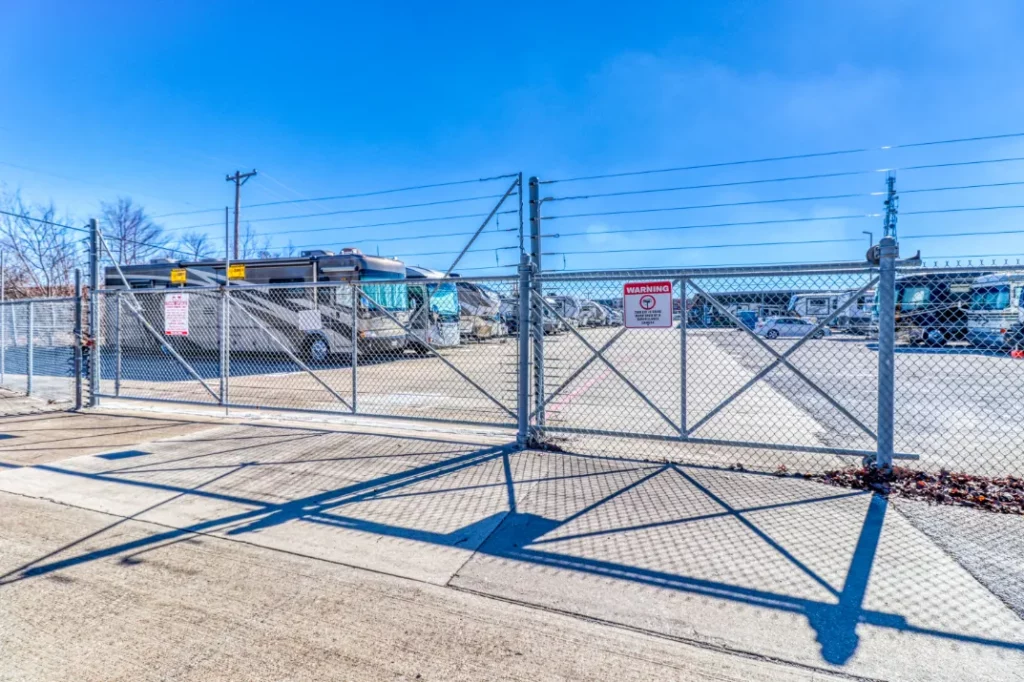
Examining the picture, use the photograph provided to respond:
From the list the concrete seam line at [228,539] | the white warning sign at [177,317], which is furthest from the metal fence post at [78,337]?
the concrete seam line at [228,539]

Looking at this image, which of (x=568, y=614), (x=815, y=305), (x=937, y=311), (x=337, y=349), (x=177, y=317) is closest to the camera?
(x=568, y=614)

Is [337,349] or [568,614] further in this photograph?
[337,349]

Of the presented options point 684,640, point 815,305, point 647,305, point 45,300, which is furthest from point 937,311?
point 45,300

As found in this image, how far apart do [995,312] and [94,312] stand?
442 inches

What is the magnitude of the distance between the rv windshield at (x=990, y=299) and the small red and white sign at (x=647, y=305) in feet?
9.73

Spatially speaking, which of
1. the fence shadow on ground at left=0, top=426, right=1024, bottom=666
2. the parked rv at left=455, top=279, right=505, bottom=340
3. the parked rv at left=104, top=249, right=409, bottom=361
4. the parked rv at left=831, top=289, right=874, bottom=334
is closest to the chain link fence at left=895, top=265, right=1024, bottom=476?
the parked rv at left=831, top=289, right=874, bottom=334

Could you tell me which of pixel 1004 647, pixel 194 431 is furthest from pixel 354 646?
pixel 194 431

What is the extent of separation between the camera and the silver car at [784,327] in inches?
209

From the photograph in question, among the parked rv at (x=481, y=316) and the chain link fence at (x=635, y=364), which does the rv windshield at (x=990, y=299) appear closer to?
the chain link fence at (x=635, y=364)

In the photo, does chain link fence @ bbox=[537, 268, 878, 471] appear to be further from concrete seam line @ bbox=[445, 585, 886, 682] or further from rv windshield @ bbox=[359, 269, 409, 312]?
rv windshield @ bbox=[359, 269, 409, 312]

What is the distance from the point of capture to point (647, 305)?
17.5ft

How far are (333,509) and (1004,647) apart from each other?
401cm

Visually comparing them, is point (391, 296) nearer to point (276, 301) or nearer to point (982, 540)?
point (276, 301)

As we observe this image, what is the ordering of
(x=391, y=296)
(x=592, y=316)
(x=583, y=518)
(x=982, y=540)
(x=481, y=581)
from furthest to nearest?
(x=391, y=296), (x=592, y=316), (x=583, y=518), (x=982, y=540), (x=481, y=581)
